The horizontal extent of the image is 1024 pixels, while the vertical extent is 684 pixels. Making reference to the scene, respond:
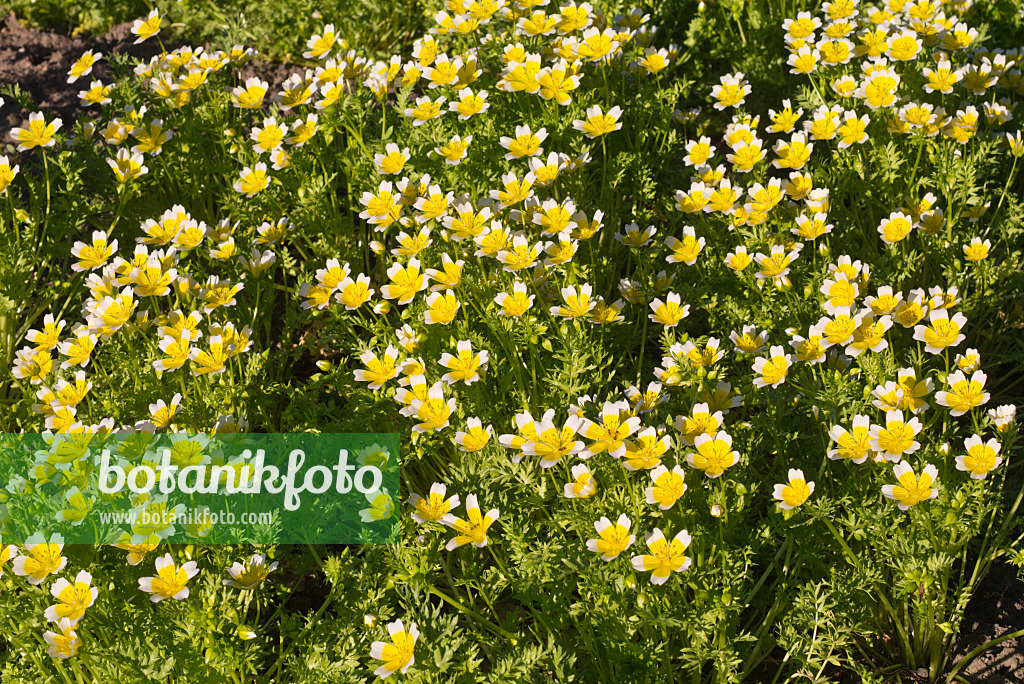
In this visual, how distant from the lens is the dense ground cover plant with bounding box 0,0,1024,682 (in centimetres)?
238

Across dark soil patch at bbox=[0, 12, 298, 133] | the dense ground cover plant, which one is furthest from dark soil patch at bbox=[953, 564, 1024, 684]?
dark soil patch at bbox=[0, 12, 298, 133]

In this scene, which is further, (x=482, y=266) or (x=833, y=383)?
(x=482, y=266)

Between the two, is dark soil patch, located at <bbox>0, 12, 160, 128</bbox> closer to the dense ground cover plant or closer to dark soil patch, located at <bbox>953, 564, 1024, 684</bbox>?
the dense ground cover plant

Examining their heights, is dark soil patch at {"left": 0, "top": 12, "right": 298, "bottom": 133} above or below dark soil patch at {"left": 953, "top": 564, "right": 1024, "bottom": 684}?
above

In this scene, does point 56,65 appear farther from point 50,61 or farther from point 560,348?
point 560,348

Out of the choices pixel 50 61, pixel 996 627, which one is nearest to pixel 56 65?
pixel 50 61

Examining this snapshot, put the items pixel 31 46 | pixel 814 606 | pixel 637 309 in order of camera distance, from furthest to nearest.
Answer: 1. pixel 31 46
2. pixel 637 309
3. pixel 814 606

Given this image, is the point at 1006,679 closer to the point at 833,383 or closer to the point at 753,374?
the point at 833,383

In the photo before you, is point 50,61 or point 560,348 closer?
point 560,348

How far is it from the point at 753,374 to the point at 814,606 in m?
0.90

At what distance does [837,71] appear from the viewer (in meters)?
3.94

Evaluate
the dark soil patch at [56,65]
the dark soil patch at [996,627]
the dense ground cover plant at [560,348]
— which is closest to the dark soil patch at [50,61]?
the dark soil patch at [56,65]

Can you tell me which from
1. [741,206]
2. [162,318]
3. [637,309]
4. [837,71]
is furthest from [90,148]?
[837,71]

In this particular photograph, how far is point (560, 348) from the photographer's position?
10.2 feet
